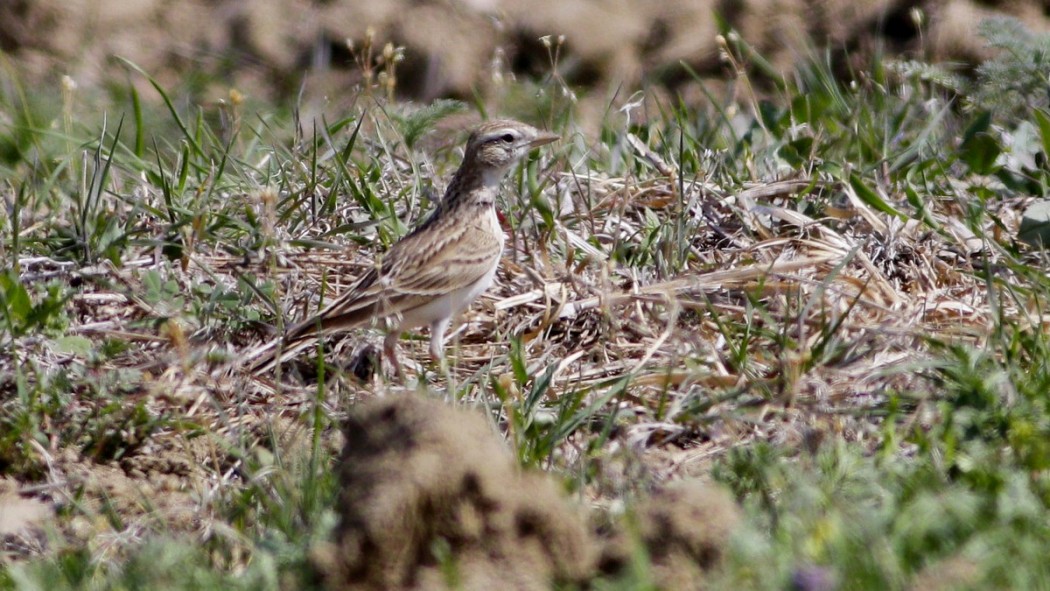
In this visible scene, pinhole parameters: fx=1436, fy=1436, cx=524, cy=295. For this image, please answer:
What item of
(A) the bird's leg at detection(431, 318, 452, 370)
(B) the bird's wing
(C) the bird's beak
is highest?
(C) the bird's beak

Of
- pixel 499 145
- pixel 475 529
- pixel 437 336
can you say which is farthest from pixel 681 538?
pixel 499 145

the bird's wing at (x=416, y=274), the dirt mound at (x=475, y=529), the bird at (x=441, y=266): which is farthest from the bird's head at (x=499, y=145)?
the dirt mound at (x=475, y=529)

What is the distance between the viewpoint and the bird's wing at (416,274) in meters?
5.72

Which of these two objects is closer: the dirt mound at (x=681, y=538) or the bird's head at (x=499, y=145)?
the dirt mound at (x=681, y=538)

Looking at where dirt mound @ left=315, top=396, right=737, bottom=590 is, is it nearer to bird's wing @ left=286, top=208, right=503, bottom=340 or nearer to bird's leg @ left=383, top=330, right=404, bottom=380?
bird's wing @ left=286, top=208, right=503, bottom=340

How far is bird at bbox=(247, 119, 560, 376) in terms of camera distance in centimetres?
575

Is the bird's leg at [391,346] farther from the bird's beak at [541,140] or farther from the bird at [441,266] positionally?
the bird's beak at [541,140]

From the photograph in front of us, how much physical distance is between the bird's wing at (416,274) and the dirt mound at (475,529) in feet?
7.28

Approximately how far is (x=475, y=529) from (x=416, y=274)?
2690 mm

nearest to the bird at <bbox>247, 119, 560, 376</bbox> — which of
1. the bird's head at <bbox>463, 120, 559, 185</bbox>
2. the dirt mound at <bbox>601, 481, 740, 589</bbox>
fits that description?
the bird's head at <bbox>463, 120, 559, 185</bbox>

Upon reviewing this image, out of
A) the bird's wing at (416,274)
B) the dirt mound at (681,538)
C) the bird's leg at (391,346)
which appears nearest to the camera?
the dirt mound at (681,538)

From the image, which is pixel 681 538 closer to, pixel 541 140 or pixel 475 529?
pixel 475 529

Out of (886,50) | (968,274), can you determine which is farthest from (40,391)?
(886,50)

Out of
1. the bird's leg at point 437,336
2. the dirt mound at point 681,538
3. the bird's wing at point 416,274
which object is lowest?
the bird's leg at point 437,336
